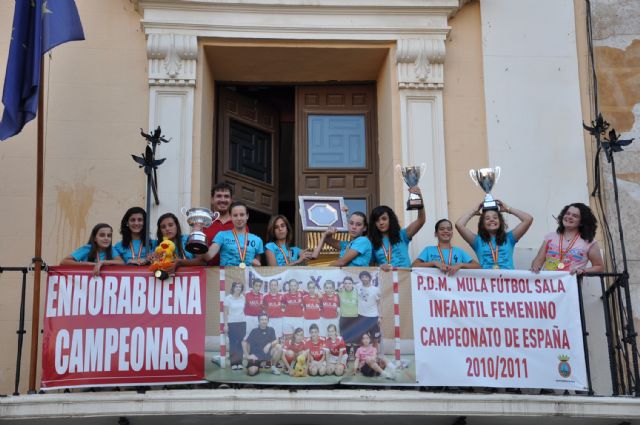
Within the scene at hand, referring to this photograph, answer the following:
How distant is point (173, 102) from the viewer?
42.1ft

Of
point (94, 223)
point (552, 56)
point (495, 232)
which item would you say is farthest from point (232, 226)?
point (552, 56)

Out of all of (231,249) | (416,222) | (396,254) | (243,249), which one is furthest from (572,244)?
(231,249)

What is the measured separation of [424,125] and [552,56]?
1623mm

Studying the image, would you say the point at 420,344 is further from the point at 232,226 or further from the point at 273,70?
the point at 273,70

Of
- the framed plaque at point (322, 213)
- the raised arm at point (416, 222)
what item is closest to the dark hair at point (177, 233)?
the framed plaque at point (322, 213)

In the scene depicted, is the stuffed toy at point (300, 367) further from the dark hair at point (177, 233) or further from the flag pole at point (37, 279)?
the flag pole at point (37, 279)

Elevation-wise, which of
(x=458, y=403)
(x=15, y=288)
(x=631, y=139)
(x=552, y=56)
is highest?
(x=552, y=56)

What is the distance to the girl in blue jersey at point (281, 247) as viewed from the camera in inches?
453

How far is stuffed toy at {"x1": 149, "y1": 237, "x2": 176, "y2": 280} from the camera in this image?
10758 millimetres

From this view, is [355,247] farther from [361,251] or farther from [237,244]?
[237,244]

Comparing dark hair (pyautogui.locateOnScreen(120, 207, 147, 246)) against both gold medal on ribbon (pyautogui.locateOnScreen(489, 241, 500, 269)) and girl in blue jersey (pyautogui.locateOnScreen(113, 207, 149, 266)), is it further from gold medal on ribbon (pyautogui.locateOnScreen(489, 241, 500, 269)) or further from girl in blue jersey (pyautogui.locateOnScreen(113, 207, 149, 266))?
gold medal on ribbon (pyautogui.locateOnScreen(489, 241, 500, 269))

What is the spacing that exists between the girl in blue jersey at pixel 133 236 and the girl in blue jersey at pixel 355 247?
5.32 feet

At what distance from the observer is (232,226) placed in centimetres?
1155

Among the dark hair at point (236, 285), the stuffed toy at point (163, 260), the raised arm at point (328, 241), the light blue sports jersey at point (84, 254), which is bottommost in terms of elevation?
the dark hair at point (236, 285)
